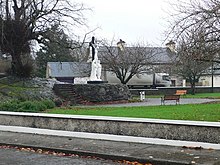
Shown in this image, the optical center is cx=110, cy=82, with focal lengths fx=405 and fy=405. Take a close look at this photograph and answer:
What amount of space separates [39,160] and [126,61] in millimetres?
41350

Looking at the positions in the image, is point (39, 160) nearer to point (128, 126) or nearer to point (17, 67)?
point (128, 126)

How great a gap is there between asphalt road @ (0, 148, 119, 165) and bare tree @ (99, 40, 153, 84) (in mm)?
40266

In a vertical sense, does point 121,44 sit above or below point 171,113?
above

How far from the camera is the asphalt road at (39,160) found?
28.8ft

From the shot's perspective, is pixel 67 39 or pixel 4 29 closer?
pixel 4 29

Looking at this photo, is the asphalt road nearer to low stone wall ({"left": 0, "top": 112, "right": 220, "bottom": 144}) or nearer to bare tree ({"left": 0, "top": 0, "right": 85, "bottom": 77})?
low stone wall ({"left": 0, "top": 112, "right": 220, "bottom": 144})

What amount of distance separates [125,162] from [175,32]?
8006mm

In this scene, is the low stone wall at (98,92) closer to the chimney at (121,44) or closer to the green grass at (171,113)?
the green grass at (171,113)

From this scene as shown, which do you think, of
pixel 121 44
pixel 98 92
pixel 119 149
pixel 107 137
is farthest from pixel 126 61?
pixel 119 149

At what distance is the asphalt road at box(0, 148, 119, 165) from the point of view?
8.77m

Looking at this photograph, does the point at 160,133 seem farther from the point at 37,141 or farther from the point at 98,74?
the point at 98,74

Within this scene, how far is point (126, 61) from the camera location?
164ft

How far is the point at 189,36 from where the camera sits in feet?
50.2

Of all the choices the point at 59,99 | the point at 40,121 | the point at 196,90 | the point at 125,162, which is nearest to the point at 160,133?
the point at 125,162
